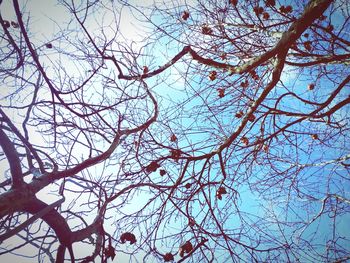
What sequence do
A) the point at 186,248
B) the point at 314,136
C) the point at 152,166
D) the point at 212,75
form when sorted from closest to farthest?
the point at 186,248
the point at 152,166
the point at 212,75
the point at 314,136

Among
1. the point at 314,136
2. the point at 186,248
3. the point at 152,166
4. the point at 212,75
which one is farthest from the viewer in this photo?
the point at 314,136

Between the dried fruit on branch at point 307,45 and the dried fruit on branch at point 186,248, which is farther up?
the dried fruit on branch at point 307,45

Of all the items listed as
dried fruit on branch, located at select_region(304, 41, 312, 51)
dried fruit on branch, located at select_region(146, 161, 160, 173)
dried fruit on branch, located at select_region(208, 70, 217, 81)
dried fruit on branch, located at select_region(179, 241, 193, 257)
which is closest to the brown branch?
dried fruit on branch, located at select_region(146, 161, 160, 173)

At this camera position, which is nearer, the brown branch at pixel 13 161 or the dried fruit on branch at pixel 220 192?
the brown branch at pixel 13 161

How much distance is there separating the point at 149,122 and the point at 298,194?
9.62 feet

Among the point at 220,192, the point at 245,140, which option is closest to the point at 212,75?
the point at 245,140

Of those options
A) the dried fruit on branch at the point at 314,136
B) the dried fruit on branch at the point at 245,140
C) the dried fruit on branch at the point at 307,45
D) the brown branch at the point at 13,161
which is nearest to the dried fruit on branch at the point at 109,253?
the brown branch at the point at 13,161

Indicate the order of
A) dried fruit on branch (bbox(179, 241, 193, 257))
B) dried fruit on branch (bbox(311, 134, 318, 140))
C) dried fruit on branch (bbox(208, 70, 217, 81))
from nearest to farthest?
dried fruit on branch (bbox(179, 241, 193, 257)) < dried fruit on branch (bbox(208, 70, 217, 81)) < dried fruit on branch (bbox(311, 134, 318, 140))

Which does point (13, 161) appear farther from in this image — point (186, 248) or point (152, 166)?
point (186, 248)

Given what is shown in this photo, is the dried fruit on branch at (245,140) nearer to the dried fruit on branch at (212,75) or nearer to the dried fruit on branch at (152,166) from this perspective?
the dried fruit on branch at (212,75)

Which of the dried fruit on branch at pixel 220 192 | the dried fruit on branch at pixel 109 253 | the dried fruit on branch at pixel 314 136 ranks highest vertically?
the dried fruit on branch at pixel 314 136

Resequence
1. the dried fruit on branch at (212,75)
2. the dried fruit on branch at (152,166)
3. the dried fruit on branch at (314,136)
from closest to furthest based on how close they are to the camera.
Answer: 1. the dried fruit on branch at (152,166)
2. the dried fruit on branch at (212,75)
3. the dried fruit on branch at (314,136)

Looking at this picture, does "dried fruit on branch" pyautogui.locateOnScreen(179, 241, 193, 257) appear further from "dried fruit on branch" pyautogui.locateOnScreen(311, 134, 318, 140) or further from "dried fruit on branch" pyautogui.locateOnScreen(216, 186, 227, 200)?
"dried fruit on branch" pyautogui.locateOnScreen(311, 134, 318, 140)

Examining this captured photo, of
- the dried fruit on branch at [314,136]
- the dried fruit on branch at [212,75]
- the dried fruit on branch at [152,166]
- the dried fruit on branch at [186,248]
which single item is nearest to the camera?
the dried fruit on branch at [186,248]
